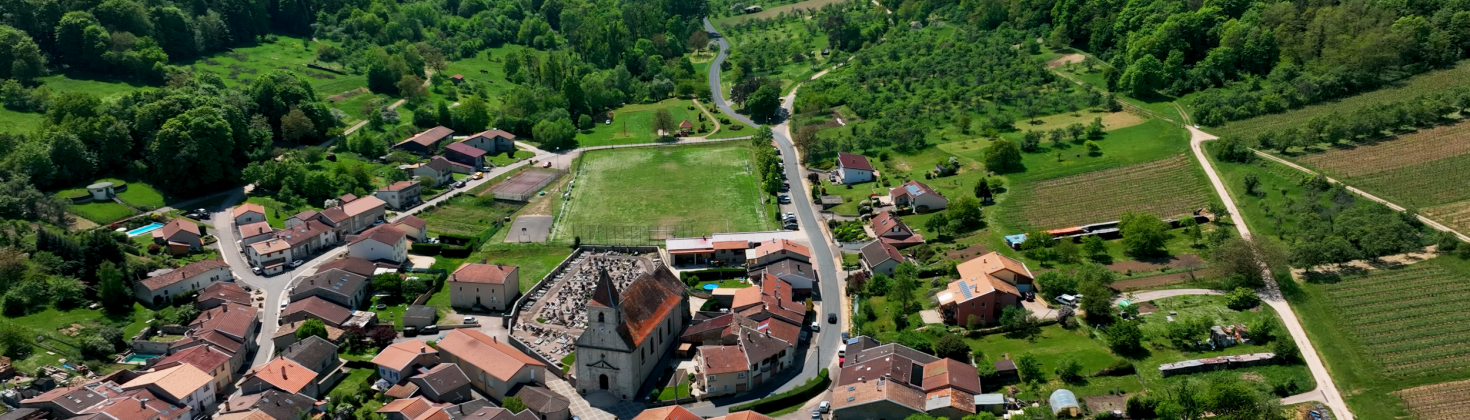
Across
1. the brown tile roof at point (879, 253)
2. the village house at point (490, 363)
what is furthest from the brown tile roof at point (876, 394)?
the brown tile roof at point (879, 253)

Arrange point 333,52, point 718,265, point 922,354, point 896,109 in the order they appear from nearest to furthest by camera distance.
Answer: point 922,354 < point 718,265 < point 896,109 < point 333,52

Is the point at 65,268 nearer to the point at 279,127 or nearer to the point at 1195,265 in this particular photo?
the point at 279,127

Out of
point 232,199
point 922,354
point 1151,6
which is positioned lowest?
point 232,199

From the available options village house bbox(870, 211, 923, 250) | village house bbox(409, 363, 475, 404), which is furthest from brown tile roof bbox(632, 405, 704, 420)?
village house bbox(870, 211, 923, 250)

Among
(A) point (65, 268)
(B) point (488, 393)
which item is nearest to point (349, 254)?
(A) point (65, 268)

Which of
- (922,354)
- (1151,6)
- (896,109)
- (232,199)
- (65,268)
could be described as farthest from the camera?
(1151,6)

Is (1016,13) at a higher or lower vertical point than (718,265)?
higher
